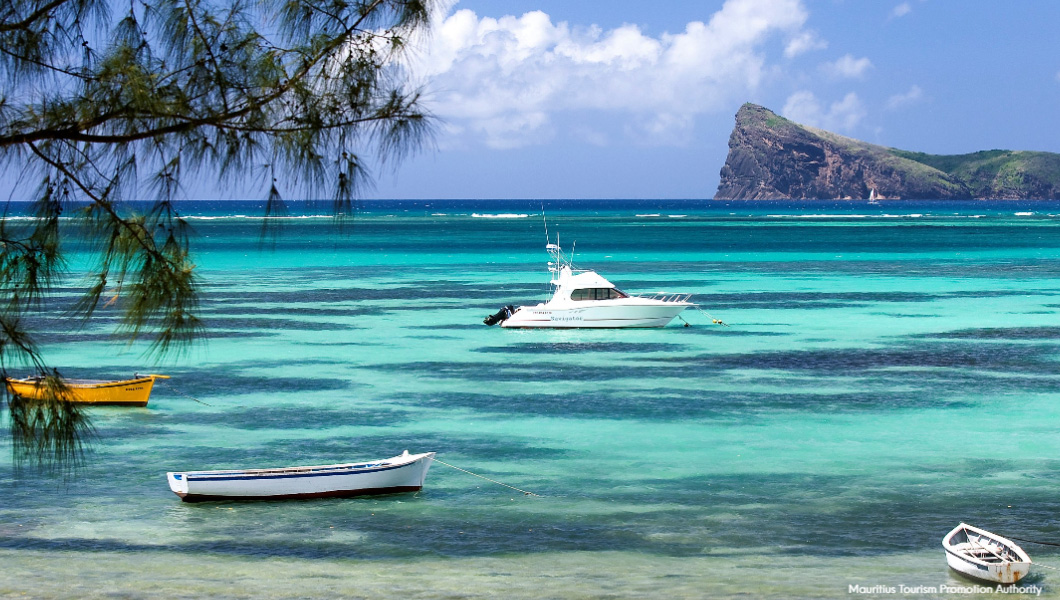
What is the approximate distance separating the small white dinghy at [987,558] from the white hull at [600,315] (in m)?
21.4

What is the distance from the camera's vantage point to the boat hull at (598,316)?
34.0m

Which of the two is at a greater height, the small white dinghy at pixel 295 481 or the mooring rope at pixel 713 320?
the mooring rope at pixel 713 320

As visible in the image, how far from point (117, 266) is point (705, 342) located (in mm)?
23942

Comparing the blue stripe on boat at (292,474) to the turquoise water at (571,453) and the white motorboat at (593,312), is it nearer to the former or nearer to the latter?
the turquoise water at (571,453)

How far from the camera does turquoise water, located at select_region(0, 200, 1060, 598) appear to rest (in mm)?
12883

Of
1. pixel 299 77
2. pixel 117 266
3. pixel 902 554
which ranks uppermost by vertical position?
pixel 299 77

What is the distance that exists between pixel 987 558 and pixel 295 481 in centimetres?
810

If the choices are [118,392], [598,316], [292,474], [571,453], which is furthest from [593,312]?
[292,474]

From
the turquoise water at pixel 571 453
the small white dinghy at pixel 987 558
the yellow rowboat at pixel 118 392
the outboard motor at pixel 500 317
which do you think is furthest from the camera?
the outboard motor at pixel 500 317

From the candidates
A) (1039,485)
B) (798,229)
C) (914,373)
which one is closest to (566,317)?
(914,373)

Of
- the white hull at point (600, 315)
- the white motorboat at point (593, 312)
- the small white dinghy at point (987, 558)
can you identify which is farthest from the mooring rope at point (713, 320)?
the small white dinghy at point (987, 558)

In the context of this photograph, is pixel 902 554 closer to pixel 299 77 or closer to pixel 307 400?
pixel 299 77

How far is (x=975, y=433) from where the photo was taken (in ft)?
63.9

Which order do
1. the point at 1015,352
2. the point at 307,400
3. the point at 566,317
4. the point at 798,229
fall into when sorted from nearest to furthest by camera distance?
the point at 307,400 < the point at 1015,352 < the point at 566,317 < the point at 798,229
